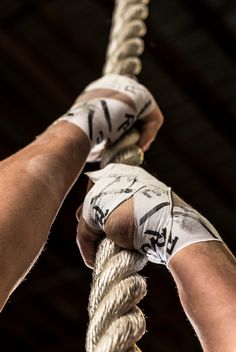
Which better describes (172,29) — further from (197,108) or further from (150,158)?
(150,158)

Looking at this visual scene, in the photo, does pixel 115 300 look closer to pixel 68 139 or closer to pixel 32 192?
pixel 32 192

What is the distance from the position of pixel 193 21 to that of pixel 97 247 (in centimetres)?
167

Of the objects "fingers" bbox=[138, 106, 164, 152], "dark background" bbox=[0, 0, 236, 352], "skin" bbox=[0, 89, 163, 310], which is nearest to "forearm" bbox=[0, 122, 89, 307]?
"skin" bbox=[0, 89, 163, 310]

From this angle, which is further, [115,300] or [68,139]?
[68,139]

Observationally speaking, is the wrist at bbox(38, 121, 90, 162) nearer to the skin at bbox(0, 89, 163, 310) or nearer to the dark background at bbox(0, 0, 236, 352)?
the skin at bbox(0, 89, 163, 310)

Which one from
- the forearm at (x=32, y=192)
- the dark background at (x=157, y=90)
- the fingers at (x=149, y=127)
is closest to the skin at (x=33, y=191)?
the forearm at (x=32, y=192)

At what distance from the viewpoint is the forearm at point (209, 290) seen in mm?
508

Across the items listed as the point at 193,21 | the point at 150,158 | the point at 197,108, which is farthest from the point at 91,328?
the point at 150,158

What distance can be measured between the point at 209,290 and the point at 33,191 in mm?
220

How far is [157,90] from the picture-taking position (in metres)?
2.47

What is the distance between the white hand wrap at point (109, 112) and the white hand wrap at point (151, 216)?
6.3 inches

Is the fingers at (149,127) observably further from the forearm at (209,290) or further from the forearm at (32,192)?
the forearm at (209,290)

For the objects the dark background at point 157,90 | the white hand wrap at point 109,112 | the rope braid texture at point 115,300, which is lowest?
the dark background at point 157,90

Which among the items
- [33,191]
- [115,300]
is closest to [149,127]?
[33,191]
